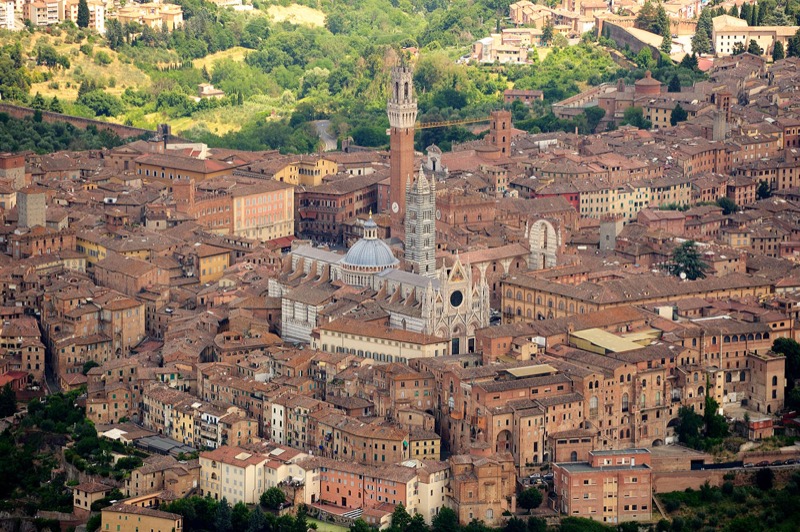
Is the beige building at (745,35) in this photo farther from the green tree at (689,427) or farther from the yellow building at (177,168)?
the green tree at (689,427)

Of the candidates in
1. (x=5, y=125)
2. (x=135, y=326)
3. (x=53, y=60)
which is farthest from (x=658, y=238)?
(x=53, y=60)

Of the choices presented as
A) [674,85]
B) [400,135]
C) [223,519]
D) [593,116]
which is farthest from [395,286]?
[674,85]

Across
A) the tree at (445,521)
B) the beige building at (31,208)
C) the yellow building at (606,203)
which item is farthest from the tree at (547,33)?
the tree at (445,521)

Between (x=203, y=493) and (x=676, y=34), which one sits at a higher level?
(x=676, y=34)

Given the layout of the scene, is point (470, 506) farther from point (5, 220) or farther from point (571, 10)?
point (571, 10)

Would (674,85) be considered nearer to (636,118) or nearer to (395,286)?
(636,118)

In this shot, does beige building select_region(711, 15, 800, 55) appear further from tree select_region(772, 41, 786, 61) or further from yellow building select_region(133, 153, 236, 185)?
yellow building select_region(133, 153, 236, 185)
